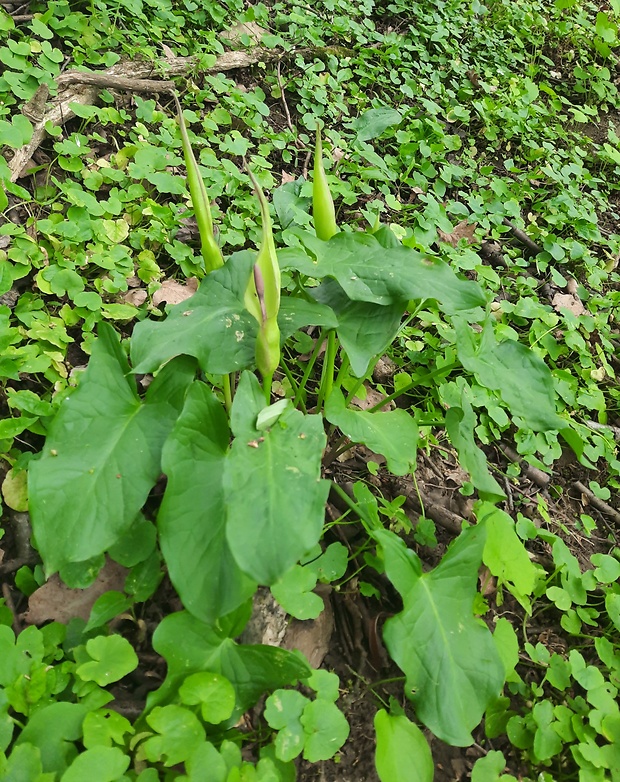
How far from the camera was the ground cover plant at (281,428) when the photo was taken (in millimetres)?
1133

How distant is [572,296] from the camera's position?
2689 mm

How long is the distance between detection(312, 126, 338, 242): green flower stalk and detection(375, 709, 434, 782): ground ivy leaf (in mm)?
1151

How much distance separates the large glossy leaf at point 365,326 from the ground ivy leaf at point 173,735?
2.56 feet

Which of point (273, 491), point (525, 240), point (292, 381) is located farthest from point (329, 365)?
point (525, 240)

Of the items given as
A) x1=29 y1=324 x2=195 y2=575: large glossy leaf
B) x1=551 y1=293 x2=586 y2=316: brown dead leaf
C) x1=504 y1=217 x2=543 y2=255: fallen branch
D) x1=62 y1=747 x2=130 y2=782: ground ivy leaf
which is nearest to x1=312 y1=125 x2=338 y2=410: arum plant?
x1=29 y1=324 x2=195 y2=575: large glossy leaf

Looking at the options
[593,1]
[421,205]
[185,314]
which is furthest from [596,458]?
[593,1]

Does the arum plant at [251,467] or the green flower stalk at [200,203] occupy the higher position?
the green flower stalk at [200,203]

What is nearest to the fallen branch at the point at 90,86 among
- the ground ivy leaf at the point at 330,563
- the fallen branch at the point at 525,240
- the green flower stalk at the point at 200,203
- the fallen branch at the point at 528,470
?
the green flower stalk at the point at 200,203

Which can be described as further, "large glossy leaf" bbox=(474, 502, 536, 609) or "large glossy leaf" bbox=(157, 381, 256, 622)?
"large glossy leaf" bbox=(474, 502, 536, 609)

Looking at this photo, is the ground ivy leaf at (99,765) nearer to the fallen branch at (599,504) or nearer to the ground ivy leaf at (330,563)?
the ground ivy leaf at (330,563)

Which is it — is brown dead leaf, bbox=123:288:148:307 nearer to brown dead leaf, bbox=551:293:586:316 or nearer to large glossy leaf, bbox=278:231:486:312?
large glossy leaf, bbox=278:231:486:312

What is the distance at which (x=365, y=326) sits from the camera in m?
1.44

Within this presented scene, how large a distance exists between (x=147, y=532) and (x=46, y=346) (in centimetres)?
72

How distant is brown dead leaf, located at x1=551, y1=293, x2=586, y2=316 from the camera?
2.62 m
